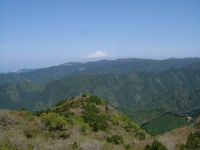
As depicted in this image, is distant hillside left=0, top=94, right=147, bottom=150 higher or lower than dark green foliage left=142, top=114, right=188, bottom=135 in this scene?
higher

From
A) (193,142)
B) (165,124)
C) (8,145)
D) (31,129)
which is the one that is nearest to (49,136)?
(31,129)

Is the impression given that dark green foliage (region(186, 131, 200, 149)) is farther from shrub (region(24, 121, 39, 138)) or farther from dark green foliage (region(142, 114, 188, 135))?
dark green foliage (region(142, 114, 188, 135))

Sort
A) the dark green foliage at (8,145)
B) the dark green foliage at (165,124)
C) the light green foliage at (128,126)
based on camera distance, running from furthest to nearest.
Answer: the dark green foliage at (165,124)
the light green foliage at (128,126)
the dark green foliage at (8,145)

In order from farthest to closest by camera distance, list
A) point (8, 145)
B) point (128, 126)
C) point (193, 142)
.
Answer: point (128, 126) < point (193, 142) < point (8, 145)

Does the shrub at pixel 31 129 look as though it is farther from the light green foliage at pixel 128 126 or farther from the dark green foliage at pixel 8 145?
the light green foliage at pixel 128 126

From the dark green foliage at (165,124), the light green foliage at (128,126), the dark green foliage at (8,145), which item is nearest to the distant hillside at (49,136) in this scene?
the dark green foliage at (8,145)

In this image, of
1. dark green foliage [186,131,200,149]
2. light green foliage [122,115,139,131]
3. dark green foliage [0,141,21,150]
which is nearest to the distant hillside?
dark green foliage [0,141,21,150]

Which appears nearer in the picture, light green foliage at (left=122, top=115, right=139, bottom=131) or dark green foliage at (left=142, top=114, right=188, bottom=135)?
light green foliage at (left=122, top=115, right=139, bottom=131)

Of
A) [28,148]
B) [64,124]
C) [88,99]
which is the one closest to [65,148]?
[28,148]

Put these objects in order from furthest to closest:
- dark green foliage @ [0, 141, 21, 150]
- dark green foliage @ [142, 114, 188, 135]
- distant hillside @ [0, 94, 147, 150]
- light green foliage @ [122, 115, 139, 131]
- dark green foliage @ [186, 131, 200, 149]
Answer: dark green foliage @ [142, 114, 188, 135] → light green foliage @ [122, 115, 139, 131] → dark green foliage @ [186, 131, 200, 149] → distant hillside @ [0, 94, 147, 150] → dark green foliage @ [0, 141, 21, 150]

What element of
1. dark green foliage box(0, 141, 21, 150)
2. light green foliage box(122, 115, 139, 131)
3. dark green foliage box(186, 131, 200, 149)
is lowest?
light green foliage box(122, 115, 139, 131)

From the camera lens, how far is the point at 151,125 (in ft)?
597

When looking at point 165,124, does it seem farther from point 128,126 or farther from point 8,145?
point 8,145

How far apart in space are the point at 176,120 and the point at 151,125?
2552 cm
